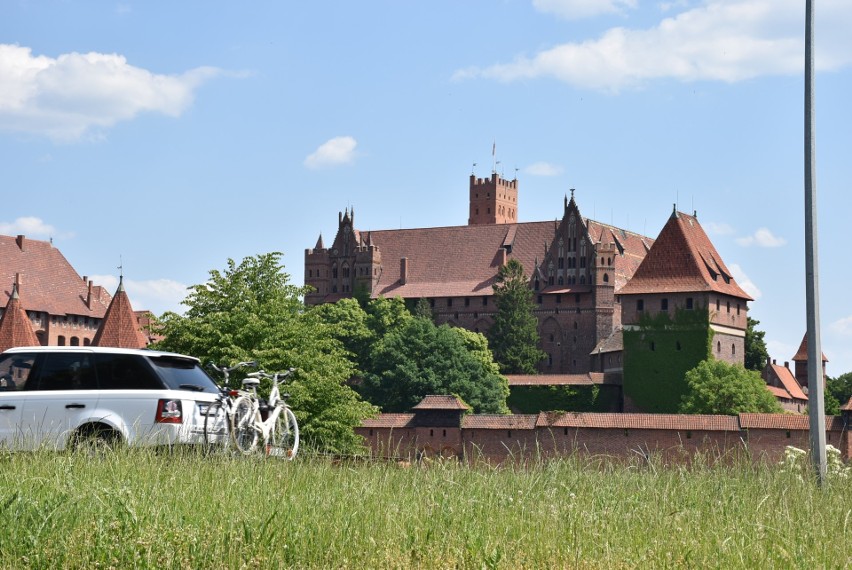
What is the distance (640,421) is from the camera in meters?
48.3

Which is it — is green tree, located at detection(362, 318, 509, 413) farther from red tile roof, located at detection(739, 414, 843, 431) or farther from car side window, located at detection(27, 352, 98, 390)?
car side window, located at detection(27, 352, 98, 390)

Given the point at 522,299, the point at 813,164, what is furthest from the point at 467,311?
the point at 813,164

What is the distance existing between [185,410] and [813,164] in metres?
5.71

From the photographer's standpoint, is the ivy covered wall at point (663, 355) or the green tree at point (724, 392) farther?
the ivy covered wall at point (663, 355)

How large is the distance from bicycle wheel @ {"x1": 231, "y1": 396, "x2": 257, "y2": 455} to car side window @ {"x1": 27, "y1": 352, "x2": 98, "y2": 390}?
138cm

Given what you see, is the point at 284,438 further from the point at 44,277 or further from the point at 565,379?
the point at 44,277

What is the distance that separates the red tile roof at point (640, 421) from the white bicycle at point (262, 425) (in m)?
37.0

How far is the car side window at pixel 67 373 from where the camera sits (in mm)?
11242

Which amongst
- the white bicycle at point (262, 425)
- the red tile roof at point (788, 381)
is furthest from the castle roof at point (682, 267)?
the white bicycle at point (262, 425)

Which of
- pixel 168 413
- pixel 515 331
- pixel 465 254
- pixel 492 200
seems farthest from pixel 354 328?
pixel 168 413

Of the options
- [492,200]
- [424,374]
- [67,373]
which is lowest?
[67,373]

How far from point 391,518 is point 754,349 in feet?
250

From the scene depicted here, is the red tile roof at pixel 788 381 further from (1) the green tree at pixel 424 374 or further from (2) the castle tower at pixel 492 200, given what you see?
(2) the castle tower at pixel 492 200

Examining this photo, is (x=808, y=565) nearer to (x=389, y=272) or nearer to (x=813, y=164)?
(x=813, y=164)
